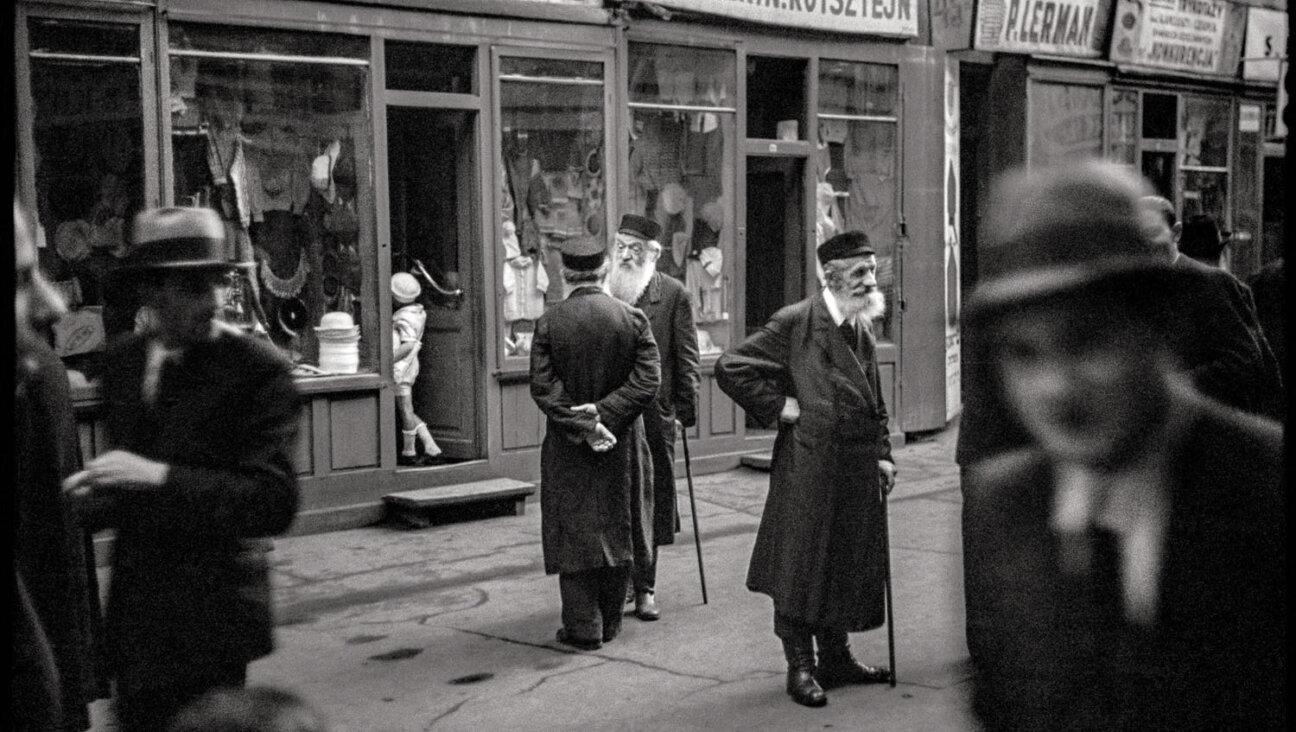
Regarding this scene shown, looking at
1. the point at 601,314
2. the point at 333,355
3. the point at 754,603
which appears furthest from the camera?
the point at 333,355

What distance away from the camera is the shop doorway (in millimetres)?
11938

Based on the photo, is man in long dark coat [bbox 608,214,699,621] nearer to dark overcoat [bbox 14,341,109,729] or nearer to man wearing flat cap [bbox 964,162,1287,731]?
dark overcoat [bbox 14,341,109,729]

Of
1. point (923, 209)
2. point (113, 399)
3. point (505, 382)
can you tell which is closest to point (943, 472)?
point (923, 209)

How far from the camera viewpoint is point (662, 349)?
9055mm

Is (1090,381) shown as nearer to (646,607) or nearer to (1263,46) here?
(646,607)

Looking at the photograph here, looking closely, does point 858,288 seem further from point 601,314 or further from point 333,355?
point 333,355

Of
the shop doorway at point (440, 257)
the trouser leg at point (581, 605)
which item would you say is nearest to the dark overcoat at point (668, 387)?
the trouser leg at point (581, 605)

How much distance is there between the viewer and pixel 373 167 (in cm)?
1119

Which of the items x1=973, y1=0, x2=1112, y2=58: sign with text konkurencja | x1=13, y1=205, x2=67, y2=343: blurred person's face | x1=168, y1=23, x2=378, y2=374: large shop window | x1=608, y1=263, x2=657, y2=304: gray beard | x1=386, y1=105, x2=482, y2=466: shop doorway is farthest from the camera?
x1=973, y1=0, x2=1112, y2=58: sign with text konkurencja

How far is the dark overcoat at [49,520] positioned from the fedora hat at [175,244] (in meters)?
0.38

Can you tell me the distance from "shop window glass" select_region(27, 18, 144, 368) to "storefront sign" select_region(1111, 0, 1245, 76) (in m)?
11.3

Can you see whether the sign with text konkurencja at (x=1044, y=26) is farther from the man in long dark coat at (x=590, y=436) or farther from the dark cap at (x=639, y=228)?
the man in long dark coat at (x=590, y=436)

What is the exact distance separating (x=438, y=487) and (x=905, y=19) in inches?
250

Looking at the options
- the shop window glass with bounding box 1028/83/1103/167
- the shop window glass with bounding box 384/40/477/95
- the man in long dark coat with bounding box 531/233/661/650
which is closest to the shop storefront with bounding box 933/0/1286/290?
the shop window glass with bounding box 1028/83/1103/167
